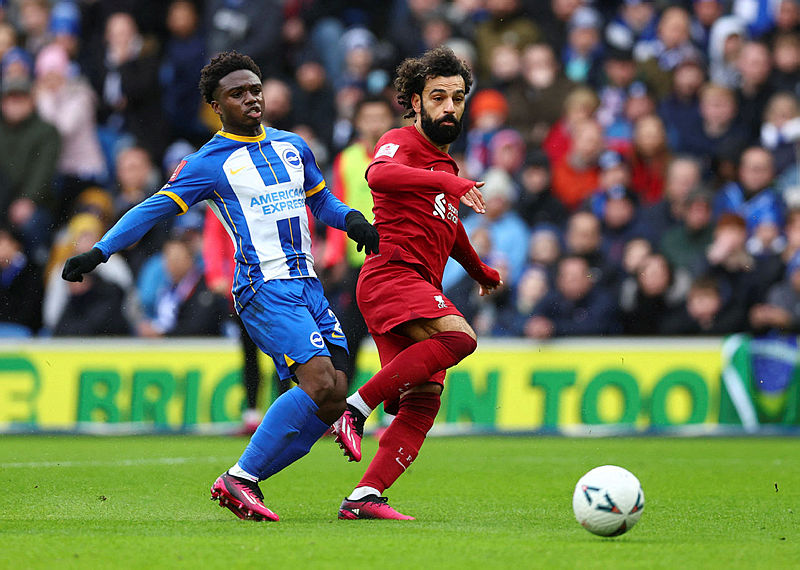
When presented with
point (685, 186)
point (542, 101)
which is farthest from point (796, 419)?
point (542, 101)

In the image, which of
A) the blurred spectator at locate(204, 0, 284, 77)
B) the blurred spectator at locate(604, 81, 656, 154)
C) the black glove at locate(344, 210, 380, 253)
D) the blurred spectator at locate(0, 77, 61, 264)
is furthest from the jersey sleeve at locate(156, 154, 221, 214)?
the blurred spectator at locate(204, 0, 284, 77)

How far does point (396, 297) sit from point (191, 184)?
1098 millimetres

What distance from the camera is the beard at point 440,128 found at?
6426 mm

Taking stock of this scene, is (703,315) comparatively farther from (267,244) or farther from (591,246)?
(267,244)

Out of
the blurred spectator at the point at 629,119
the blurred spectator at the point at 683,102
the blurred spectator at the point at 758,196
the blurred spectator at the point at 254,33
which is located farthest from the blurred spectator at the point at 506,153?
the blurred spectator at the point at 254,33

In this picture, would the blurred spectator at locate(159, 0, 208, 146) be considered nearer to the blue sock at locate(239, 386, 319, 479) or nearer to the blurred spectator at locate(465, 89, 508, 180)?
the blurred spectator at locate(465, 89, 508, 180)

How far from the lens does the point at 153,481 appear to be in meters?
8.10

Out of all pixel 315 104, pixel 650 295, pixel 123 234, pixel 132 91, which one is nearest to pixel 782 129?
pixel 650 295

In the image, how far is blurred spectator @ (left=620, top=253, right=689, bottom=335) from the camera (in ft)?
40.6

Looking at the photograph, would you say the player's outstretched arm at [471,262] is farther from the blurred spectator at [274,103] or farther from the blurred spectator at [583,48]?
the blurred spectator at [583,48]

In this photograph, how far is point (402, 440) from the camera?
247 inches

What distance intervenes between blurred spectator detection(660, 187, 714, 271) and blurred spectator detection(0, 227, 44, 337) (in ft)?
20.4

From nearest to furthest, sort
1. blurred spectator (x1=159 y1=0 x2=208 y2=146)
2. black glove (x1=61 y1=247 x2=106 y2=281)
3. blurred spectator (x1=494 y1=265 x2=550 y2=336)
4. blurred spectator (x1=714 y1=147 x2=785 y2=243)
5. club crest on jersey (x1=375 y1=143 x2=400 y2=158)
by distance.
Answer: black glove (x1=61 y1=247 x2=106 y2=281) → club crest on jersey (x1=375 y1=143 x2=400 y2=158) → blurred spectator (x1=494 y1=265 x2=550 y2=336) → blurred spectator (x1=714 y1=147 x2=785 y2=243) → blurred spectator (x1=159 y1=0 x2=208 y2=146)

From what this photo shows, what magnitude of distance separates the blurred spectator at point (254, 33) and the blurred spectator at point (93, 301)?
2536 millimetres
